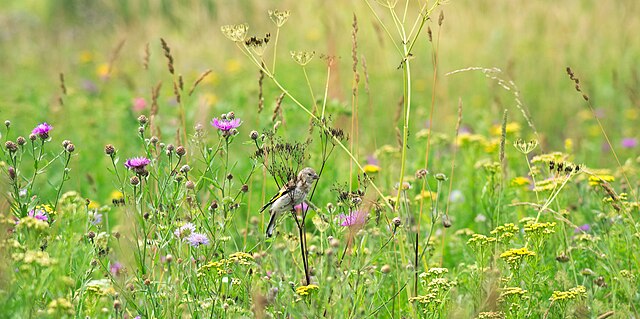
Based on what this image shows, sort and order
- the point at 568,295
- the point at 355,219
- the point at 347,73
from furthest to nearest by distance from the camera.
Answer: the point at 347,73, the point at 355,219, the point at 568,295

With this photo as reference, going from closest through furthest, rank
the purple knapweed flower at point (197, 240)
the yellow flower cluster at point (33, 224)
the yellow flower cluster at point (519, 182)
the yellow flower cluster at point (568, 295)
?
the yellow flower cluster at point (33, 224), the yellow flower cluster at point (568, 295), the purple knapweed flower at point (197, 240), the yellow flower cluster at point (519, 182)

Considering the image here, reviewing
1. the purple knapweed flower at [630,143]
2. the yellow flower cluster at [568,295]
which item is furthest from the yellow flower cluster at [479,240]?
the purple knapweed flower at [630,143]

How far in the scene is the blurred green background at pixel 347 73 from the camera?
6.54 m

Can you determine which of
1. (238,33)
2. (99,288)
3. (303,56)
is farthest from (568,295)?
(99,288)

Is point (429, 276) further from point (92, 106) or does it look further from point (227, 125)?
point (92, 106)

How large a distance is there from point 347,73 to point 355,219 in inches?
248

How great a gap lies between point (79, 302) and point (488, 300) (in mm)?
1271

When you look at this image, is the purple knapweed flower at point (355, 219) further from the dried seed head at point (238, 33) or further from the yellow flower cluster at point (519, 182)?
the yellow flower cluster at point (519, 182)

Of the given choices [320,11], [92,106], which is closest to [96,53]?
[320,11]

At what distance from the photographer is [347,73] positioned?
901cm

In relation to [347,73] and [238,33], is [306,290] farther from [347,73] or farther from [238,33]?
[347,73]

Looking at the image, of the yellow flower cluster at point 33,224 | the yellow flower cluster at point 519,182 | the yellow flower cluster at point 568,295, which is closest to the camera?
the yellow flower cluster at point 33,224

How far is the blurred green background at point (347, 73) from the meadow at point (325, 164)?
0.03 m

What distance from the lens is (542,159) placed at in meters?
3.61
